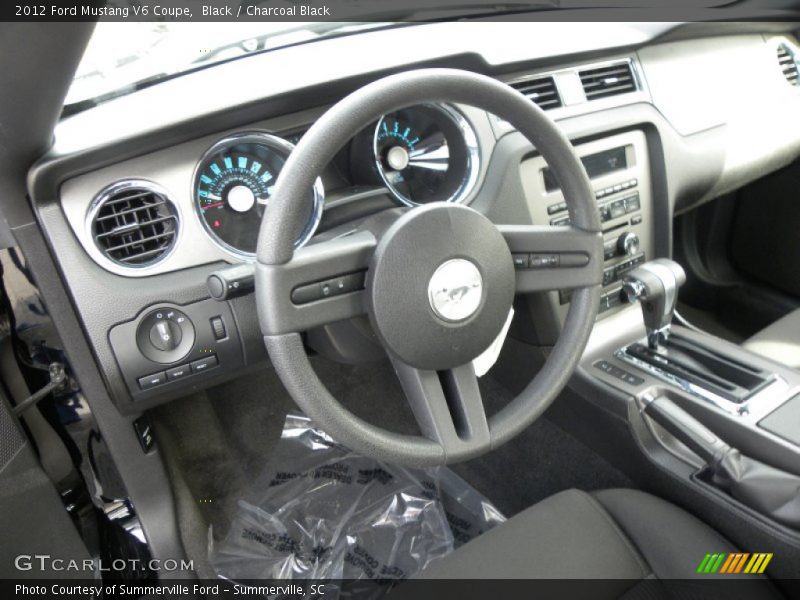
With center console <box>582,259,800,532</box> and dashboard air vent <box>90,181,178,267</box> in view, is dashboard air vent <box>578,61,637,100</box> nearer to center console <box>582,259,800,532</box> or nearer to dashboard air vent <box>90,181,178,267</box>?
center console <box>582,259,800,532</box>

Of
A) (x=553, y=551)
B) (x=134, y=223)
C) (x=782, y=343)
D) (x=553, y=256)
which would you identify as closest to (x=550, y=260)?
(x=553, y=256)

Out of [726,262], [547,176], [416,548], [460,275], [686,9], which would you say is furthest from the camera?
[726,262]

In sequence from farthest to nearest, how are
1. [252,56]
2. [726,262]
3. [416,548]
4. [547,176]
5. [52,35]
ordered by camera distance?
[726,262]
[416,548]
[547,176]
[252,56]
[52,35]

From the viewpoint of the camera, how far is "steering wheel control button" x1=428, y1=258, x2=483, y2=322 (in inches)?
34.0

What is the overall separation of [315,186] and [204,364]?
0.38m

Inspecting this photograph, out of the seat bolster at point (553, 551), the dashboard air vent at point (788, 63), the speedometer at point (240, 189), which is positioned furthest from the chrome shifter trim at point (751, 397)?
the dashboard air vent at point (788, 63)

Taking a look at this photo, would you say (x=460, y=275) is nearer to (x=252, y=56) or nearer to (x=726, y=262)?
(x=252, y=56)

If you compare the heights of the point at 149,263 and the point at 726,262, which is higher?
the point at 149,263

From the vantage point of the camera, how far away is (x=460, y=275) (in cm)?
88

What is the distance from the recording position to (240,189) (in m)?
1.12

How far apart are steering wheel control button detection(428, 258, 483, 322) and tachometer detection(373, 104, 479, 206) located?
1.15 feet

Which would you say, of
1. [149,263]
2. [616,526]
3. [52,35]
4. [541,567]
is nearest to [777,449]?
[616,526]

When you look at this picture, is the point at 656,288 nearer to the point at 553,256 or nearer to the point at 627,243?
the point at 627,243

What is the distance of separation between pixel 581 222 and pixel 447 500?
0.92 meters
